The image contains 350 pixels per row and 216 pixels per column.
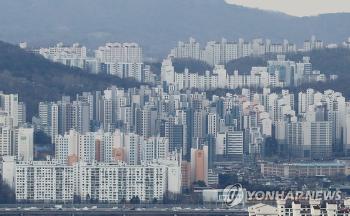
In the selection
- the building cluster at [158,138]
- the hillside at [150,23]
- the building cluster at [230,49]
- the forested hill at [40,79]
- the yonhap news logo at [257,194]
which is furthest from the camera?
the hillside at [150,23]

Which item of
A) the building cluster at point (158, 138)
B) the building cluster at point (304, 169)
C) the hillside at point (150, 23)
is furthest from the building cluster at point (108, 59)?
the building cluster at point (304, 169)

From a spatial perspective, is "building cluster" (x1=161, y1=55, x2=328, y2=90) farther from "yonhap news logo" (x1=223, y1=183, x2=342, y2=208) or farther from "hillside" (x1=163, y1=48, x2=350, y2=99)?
"yonhap news logo" (x1=223, y1=183, x2=342, y2=208)

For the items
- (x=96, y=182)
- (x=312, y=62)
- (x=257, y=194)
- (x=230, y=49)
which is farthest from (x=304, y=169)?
(x=230, y=49)

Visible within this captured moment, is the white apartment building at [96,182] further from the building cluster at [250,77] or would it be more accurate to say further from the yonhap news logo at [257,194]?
the building cluster at [250,77]

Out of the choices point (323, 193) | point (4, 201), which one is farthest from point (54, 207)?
point (323, 193)

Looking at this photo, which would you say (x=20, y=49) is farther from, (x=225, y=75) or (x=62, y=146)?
(x=62, y=146)

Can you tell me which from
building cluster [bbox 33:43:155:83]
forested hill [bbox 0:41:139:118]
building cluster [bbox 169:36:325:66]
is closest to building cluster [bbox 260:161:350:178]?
forested hill [bbox 0:41:139:118]
